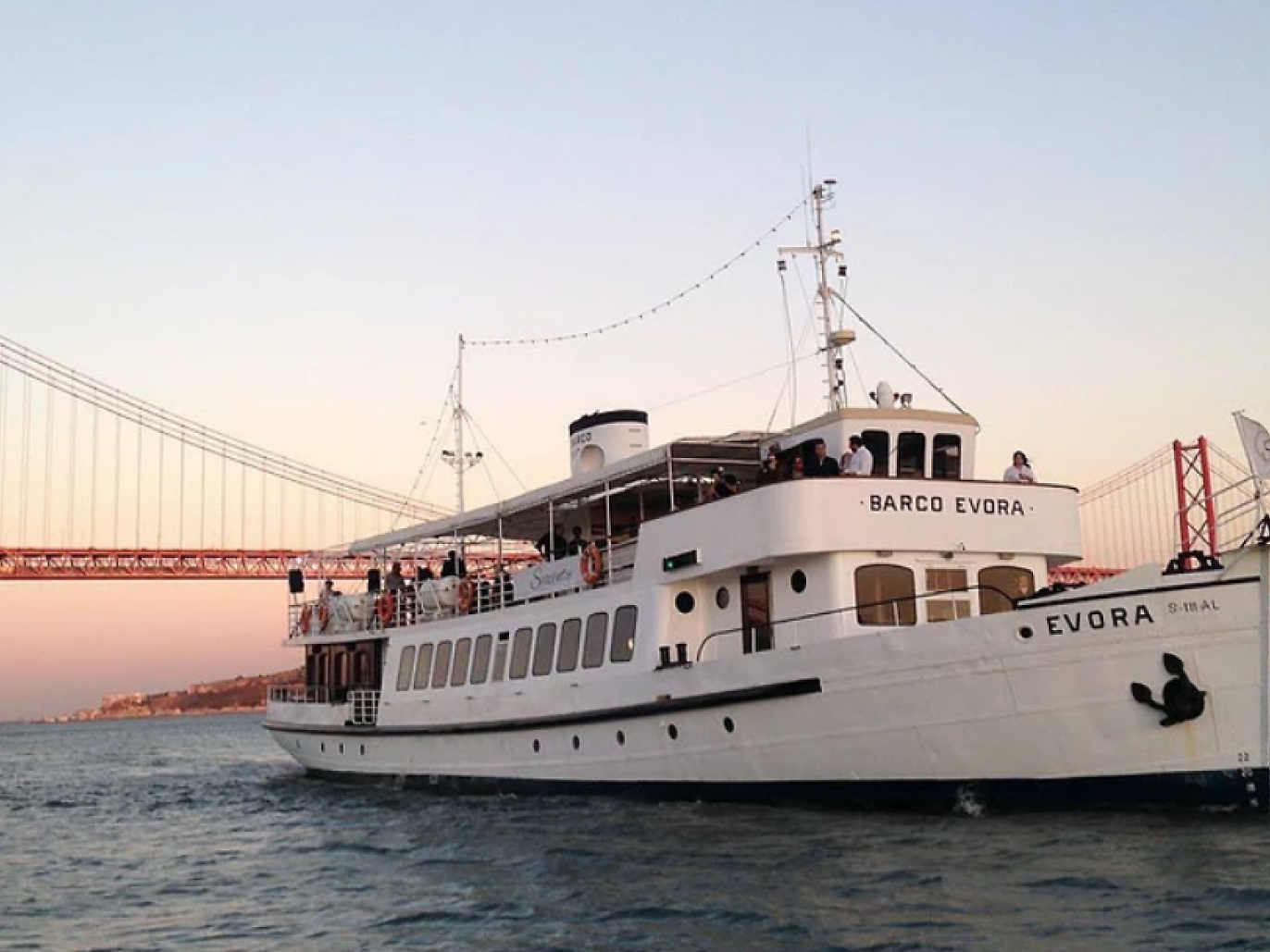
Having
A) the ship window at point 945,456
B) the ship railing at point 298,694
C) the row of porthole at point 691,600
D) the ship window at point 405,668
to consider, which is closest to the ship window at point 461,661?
the ship window at point 405,668

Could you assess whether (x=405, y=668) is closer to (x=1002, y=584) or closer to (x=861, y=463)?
(x=861, y=463)

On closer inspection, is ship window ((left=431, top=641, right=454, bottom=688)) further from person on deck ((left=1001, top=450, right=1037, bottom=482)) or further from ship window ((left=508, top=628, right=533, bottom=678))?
person on deck ((left=1001, top=450, right=1037, bottom=482))

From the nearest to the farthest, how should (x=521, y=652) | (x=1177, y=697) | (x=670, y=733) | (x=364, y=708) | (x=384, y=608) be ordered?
1. (x=1177, y=697)
2. (x=670, y=733)
3. (x=521, y=652)
4. (x=364, y=708)
5. (x=384, y=608)

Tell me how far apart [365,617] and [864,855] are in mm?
15906

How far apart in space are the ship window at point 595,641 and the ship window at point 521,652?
5.16ft

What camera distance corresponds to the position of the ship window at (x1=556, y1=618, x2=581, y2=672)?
18.8 metres

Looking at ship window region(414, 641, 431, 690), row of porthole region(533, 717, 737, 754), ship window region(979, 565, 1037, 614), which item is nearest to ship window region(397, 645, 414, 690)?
ship window region(414, 641, 431, 690)

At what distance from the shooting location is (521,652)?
66.0 ft

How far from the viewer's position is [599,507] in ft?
73.9

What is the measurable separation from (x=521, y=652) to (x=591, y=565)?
6.99 ft

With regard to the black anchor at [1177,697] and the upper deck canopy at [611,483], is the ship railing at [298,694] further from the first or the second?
the black anchor at [1177,697]

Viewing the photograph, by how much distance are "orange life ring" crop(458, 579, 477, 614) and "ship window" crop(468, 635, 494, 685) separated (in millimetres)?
1122

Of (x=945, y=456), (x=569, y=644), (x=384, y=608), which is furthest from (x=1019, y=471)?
(x=384, y=608)

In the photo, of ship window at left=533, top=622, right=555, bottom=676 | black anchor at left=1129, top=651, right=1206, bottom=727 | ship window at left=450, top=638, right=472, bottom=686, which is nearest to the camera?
black anchor at left=1129, top=651, right=1206, bottom=727
